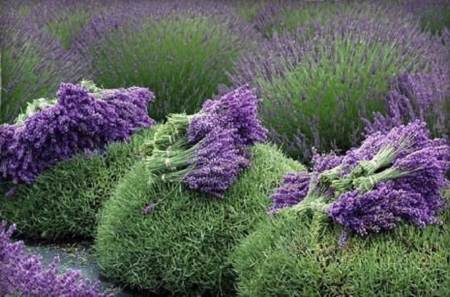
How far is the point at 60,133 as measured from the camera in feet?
13.8

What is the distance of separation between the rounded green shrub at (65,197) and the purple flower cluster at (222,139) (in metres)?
0.73

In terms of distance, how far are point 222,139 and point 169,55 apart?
2419mm

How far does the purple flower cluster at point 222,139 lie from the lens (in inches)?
137

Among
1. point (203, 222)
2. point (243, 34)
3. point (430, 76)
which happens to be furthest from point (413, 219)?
point (243, 34)

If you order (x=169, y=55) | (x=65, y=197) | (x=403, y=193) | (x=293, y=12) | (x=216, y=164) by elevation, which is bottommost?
(x=65, y=197)

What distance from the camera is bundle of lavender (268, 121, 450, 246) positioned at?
9.55 ft

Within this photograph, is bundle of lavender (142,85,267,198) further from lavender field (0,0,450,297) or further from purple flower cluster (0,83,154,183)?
purple flower cluster (0,83,154,183)

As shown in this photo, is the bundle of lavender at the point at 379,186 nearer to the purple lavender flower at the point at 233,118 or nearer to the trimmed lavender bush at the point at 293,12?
the purple lavender flower at the point at 233,118

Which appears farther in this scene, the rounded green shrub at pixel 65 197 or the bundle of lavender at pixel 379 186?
the rounded green shrub at pixel 65 197

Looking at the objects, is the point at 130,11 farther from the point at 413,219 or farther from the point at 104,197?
the point at 413,219

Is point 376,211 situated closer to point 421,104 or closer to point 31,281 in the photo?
point 31,281

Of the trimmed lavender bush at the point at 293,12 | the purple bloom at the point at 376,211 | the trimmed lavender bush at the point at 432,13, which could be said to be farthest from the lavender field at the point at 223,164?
the trimmed lavender bush at the point at 293,12

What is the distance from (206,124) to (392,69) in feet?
5.16

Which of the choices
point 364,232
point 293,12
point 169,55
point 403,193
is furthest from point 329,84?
point 293,12
